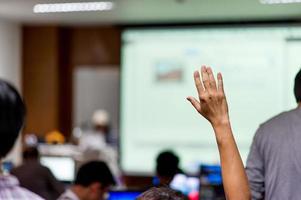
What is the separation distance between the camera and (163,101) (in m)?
8.12

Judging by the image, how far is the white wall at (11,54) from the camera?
855 cm

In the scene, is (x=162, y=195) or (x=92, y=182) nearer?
(x=162, y=195)

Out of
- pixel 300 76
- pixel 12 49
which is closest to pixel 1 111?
pixel 300 76

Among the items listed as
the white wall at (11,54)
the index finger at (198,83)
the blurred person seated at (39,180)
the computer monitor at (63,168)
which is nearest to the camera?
the index finger at (198,83)

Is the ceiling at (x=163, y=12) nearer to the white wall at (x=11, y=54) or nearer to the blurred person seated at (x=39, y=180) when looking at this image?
the white wall at (x=11, y=54)

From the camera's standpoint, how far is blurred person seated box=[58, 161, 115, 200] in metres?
3.98

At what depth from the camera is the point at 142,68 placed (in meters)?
8.19

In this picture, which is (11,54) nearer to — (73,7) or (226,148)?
(73,7)

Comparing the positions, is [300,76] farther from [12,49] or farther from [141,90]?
[12,49]

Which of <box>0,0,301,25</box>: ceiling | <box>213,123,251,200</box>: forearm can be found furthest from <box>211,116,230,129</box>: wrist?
<box>0,0,301,25</box>: ceiling

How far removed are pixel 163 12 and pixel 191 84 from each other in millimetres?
1011

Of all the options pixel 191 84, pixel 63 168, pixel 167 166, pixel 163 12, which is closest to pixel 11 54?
pixel 163 12

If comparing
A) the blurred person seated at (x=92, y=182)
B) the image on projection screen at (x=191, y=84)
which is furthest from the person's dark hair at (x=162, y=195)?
the image on projection screen at (x=191, y=84)

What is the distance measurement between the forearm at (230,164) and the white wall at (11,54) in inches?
279
